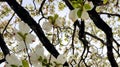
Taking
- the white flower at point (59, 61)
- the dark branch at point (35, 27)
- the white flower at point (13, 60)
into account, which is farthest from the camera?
the dark branch at point (35, 27)

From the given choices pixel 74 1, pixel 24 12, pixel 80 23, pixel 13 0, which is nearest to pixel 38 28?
pixel 24 12

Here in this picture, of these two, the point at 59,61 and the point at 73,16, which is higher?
the point at 73,16

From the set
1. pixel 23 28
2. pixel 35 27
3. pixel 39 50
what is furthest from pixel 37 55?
pixel 35 27

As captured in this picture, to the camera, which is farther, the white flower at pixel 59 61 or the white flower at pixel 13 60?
the white flower at pixel 59 61

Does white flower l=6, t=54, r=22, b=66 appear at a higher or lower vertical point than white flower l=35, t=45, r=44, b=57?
lower

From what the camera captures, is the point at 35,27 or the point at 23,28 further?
the point at 35,27

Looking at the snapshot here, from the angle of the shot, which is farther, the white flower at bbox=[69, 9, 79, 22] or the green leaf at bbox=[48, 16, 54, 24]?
the green leaf at bbox=[48, 16, 54, 24]

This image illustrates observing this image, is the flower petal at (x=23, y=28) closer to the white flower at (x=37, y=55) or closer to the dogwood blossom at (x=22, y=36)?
the dogwood blossom at (x=22, y=36)

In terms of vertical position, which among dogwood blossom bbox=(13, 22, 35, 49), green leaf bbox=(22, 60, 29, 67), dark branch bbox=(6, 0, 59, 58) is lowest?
green leaf bbox=(22, 60, 29, 67)

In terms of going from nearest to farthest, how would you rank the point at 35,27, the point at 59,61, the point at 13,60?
the point at 13,60 < the point at 59,61 < the point at 35,27

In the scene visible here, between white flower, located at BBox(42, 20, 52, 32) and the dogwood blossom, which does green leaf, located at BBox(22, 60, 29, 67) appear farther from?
white flower, located at BBox(42, 20, 52, 32)

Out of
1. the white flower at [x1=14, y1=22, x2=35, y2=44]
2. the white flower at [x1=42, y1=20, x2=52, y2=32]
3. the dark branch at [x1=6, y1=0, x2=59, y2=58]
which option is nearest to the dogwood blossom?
the white flower at [x1=14, y1=22, x2=35, y2=44]

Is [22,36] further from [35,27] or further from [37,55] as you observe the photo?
[35,27]

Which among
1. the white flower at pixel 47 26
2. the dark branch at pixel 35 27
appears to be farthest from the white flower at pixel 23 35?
the dark branch at pixel 35 27
